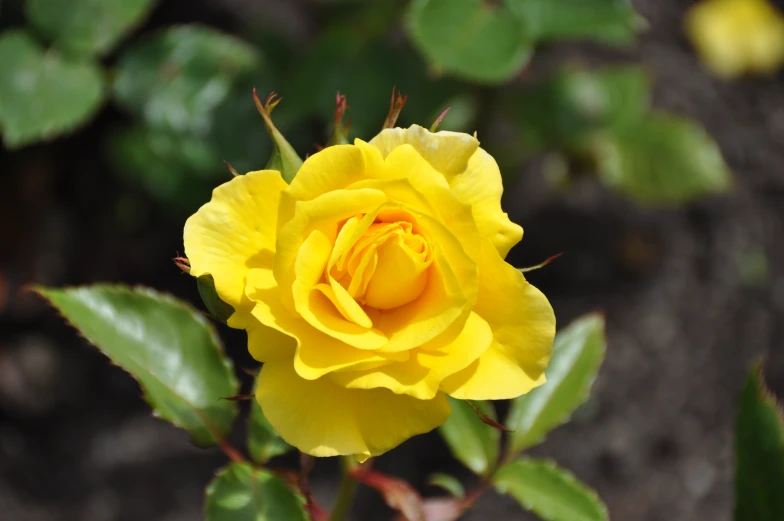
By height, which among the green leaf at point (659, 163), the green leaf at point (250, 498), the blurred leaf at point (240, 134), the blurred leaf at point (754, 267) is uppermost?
the green leaf at point (250, 498)

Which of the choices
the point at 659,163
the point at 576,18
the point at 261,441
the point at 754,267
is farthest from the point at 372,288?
the point at 754,267

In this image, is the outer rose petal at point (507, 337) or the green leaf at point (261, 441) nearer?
the outer rose petal at point (507, 337)

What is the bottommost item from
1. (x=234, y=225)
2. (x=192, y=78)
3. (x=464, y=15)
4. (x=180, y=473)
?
(x=180, y=473)

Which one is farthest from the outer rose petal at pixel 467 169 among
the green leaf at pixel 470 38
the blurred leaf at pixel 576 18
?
the blurred leaf at pixel 576 18

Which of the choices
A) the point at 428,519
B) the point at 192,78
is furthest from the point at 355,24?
the point at 428,519

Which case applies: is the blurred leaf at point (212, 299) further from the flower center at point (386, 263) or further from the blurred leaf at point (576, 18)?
the blurred leaf at point (576, 18)

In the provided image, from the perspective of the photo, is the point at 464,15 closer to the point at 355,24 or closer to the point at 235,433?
the point at 355,24
